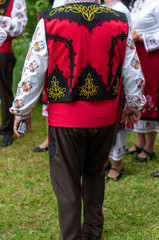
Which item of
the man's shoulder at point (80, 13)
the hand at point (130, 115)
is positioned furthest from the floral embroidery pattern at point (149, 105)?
the man's shoulder at point (80, 13)

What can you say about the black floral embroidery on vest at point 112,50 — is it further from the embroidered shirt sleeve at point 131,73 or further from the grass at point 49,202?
the grass at point 49,202

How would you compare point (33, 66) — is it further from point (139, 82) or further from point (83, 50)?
point (139, 82)

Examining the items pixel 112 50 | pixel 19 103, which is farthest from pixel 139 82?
pixel 19 103

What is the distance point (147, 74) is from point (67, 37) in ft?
6.50

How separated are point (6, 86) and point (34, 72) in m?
2.86

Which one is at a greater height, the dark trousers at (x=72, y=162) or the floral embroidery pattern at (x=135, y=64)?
the floral embroidery pattern at (x=135, y=64)

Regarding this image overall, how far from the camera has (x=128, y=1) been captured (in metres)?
3.90

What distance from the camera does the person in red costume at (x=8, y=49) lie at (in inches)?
172

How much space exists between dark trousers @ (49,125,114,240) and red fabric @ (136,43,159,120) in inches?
65.9

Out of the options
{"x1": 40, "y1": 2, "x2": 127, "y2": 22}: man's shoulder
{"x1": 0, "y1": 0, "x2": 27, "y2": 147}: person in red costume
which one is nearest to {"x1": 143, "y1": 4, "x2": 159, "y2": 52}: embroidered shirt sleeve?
{"x1": 40, "y1": 2, "x2": 127, "y2": 22}: man's shoulder

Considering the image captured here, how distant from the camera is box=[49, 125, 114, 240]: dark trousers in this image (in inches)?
86.7

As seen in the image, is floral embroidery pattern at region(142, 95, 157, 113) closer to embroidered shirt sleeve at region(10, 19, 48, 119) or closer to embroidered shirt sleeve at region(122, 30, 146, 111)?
embroidered shirt sleeve at region(122, 30, 146, 111)

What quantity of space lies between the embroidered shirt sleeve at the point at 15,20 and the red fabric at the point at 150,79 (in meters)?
1.66

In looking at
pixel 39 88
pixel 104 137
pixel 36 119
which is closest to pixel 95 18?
pixel 39 88
